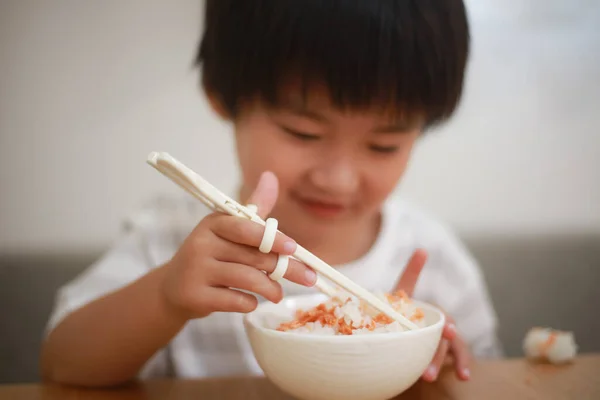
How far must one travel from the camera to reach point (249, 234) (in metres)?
0.42

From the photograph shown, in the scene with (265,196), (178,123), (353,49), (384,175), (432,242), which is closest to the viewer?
(265,196)

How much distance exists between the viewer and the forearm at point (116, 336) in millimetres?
548

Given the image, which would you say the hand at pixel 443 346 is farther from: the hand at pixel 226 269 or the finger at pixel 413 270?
the hand at pixel 226 269

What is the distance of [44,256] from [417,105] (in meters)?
0.84

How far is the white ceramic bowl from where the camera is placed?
39 centimetres

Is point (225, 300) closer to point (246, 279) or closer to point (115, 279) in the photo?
point (246, 279)

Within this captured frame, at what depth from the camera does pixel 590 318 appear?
1221 mm

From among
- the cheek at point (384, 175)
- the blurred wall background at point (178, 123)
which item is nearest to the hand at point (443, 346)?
the cheek at point (384, 175)

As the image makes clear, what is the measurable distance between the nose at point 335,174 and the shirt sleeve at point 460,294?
37 centimetres

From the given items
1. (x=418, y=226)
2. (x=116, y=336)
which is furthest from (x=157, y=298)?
(x=418, y=226)

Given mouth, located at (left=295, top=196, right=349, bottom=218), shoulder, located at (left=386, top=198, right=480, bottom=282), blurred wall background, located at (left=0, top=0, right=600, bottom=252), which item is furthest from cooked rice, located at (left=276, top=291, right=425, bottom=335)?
blurred wall background, located at (left=0, top=0, right=600, bottom=252)

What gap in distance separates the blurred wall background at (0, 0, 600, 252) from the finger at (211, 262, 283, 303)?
2.27 feet

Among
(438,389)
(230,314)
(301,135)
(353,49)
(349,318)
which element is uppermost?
(353,49)

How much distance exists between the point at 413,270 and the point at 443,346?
0.10 meters
